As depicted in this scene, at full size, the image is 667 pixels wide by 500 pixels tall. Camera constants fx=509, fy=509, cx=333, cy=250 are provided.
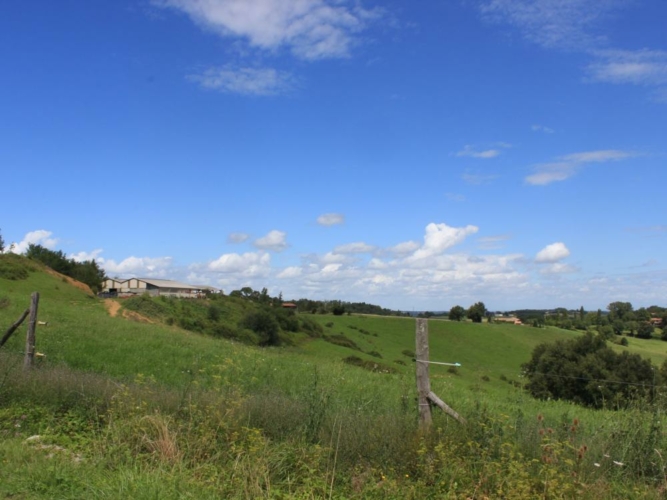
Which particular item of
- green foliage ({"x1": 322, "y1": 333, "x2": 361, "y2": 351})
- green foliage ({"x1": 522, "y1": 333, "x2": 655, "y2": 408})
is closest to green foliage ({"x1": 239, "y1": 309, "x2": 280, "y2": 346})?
green foliage ({"x1": 322, "y1": 333, "x2": 361, "y2": 351})

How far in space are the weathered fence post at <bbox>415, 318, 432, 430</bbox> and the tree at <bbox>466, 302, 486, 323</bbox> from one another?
101m

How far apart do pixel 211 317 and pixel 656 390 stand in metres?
48.1

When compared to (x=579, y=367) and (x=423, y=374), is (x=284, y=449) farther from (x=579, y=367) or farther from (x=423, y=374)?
(x=579, y=367)

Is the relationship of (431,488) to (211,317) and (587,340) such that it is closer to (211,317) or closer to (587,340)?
(587,340)

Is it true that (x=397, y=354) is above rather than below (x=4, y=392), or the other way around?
below

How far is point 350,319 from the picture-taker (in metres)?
86.6

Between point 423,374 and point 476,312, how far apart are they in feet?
337

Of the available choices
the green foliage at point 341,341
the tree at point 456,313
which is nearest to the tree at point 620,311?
the tree at point 456,313

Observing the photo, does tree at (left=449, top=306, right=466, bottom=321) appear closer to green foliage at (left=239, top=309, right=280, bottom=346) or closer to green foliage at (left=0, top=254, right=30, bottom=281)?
green foliage at (left=239, top=309, right=280, bottom=346)

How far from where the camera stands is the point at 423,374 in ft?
21.9

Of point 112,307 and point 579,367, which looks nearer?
point 579,367

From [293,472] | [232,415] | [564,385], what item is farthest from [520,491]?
[564,385]

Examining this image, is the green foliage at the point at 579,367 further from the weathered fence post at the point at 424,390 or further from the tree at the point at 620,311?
the tree at the point at 620,311

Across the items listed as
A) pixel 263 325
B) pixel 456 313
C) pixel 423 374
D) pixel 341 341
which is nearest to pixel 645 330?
pixel 456 313
